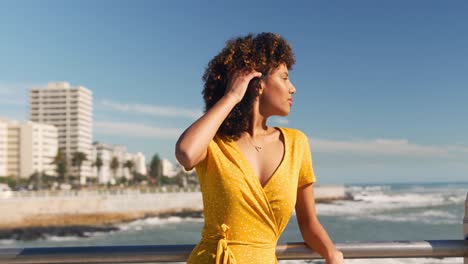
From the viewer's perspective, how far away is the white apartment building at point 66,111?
438 ft

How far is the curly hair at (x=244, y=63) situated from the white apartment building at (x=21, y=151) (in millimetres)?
107090

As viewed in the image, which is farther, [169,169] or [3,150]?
[169,169]

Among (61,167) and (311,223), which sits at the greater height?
(61,167)

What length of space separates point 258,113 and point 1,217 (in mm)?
54090

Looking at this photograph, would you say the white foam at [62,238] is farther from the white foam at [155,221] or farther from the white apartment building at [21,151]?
the white apartment building at [21,151]

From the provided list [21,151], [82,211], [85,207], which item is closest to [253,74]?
[85,207]

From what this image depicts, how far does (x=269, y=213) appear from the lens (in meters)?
1.90

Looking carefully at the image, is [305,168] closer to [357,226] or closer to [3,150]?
[357,226]

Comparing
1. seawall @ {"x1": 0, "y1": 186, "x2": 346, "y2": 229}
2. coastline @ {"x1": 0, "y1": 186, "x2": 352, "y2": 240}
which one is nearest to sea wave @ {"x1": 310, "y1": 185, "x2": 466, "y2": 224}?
seawall @ {"x1": 0, "y1": 186, "x2": 346, "y2": 229}

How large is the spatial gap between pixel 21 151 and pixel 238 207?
369ft

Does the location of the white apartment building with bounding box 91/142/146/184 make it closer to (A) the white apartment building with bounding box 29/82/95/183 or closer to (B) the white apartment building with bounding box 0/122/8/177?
(A) the white apartment building with bounding box 29/82/95/183

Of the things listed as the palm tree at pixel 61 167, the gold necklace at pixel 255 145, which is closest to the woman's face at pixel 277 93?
the gold necklace at pixel 255 145

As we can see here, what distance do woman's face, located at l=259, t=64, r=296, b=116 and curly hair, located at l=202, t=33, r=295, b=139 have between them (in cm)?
2

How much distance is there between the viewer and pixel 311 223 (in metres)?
2.11
